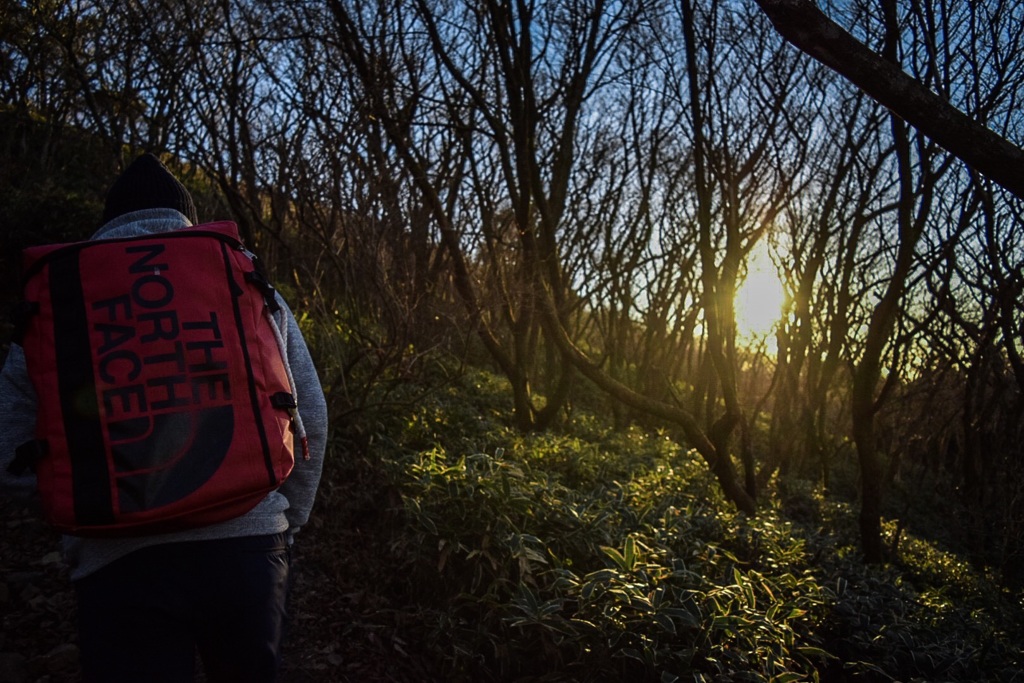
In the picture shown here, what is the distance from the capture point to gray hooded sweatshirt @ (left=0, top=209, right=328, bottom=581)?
1.42 meters

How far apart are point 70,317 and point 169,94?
26.9 feet

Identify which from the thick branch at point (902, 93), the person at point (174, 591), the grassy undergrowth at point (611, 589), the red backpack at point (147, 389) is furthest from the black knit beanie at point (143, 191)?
the grassy undergrowth at point (611, 589)

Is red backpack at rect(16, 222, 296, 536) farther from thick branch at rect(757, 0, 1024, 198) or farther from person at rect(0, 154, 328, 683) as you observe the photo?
thick branch at rect(757, 0, 1024, 198)

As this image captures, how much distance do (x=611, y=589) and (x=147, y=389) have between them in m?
2.88

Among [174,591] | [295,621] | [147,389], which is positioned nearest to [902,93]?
[147,389]

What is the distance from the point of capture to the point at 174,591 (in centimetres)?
139

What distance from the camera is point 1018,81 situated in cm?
630

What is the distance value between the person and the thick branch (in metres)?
2.69

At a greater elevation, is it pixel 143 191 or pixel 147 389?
pixel 143 191

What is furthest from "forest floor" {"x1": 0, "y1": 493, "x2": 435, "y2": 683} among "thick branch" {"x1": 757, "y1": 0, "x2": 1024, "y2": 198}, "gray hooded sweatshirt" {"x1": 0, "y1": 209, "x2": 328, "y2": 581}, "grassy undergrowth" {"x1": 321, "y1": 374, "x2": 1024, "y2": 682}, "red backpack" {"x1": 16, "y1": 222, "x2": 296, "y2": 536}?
"thick branch" {"x1": 757, "y1": 0, "x2": 1024, "y2": 198}

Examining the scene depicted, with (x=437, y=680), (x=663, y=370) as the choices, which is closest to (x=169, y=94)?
(x=437, y=680)

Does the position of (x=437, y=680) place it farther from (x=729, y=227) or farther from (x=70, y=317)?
(x=729, y=227)

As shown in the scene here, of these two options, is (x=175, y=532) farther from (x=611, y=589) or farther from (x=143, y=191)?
(x=611, y=589)

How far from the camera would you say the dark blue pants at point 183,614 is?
53.3 inches
